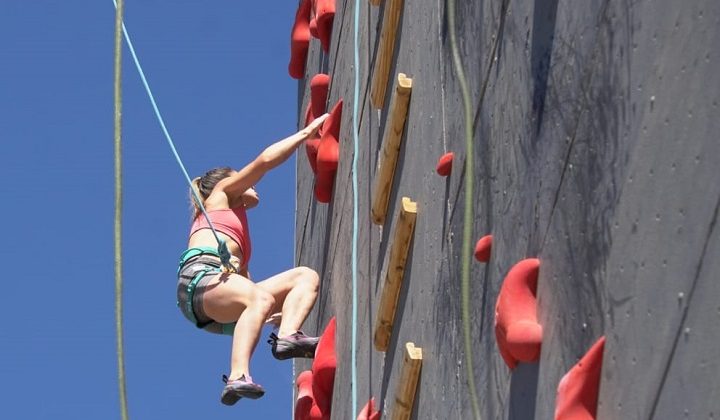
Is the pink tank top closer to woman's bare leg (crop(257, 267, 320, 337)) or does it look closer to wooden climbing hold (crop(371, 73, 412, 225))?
woman's bare leg (crop(257, 267, 320, 337))

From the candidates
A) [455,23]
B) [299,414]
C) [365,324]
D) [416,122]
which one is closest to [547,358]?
[455,23]

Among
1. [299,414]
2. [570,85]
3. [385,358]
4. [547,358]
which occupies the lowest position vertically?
[299,414]

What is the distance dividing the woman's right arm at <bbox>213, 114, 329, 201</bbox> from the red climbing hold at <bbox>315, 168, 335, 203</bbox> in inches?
16.1

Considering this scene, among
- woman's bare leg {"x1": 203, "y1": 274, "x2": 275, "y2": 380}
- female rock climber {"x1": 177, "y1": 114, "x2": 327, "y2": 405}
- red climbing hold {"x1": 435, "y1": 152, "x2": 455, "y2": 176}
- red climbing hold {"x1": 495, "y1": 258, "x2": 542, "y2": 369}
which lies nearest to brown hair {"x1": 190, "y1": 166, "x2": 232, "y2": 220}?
female rock climber {"x1": 177, "y1": 114, "x2": 327, "y2": 405}

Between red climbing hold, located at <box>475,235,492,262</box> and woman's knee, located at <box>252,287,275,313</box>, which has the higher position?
red climbing hold, located at <box>475,235,492,262</box>

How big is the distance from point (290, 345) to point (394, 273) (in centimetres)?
137

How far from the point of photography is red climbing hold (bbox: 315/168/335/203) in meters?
8.88

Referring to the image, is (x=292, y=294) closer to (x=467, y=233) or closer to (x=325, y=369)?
(x=325, y=369)

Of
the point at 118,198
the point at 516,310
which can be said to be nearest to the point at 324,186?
the point at 118,198

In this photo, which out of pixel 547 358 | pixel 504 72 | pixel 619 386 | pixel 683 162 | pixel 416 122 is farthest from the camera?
pixel 416 122

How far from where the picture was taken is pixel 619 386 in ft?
11.6

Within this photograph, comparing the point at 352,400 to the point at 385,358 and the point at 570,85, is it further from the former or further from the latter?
the point at 570,85

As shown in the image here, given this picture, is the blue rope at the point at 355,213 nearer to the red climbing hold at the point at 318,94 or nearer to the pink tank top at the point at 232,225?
the pink tank top at the point at 232,225

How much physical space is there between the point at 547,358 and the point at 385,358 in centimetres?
243
